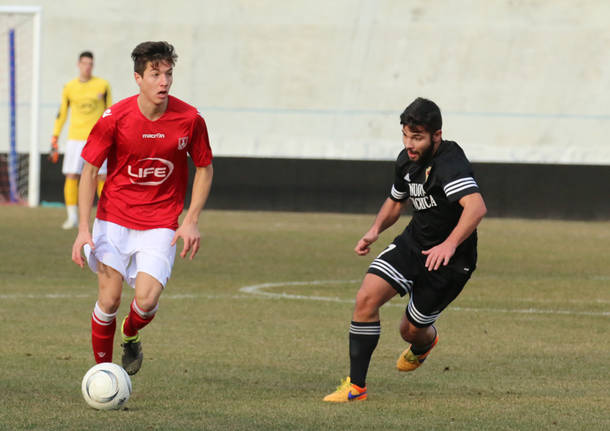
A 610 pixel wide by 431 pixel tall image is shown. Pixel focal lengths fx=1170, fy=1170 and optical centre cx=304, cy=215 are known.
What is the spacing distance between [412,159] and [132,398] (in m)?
1.99

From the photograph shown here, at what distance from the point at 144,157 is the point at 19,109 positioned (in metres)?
21.5

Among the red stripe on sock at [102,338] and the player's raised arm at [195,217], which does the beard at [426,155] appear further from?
the red stripe on sock at [102,338]

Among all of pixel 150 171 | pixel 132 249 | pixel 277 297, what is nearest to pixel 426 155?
pixel 150 171

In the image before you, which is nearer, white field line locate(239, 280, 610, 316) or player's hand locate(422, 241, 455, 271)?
player's hand locate(422, 241, 455, 271)

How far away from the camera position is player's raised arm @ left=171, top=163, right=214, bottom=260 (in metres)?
6.54

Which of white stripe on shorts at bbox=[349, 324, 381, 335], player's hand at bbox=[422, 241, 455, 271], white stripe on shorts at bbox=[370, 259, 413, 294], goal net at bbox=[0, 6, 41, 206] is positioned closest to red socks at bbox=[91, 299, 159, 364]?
white stripe on shorts at bbox=[349, 324, 381, 335]

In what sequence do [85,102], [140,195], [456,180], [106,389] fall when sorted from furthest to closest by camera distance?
1. [85,102]
2. [140,195]
3. [456,180]
4. [106,389]

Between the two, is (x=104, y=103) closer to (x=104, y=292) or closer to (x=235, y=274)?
(x=235, y=274)

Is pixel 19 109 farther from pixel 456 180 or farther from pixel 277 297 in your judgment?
pixel 456 180

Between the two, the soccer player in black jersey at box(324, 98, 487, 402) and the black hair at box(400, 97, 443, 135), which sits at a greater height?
the black hair at box(400, 97, 443, 135)

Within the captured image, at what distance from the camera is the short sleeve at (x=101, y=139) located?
6645 millimetres

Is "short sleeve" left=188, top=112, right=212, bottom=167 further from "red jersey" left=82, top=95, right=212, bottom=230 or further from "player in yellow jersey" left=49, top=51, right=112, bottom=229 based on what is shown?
"player in yellow jersey" left=49, top=51, right=112, bottom=229

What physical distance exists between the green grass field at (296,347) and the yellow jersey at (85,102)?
206 centimetres

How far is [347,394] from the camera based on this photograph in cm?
624
